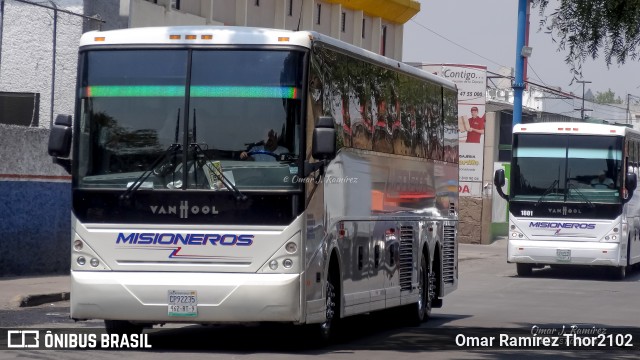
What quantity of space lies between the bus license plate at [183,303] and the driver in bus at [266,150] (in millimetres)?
1471

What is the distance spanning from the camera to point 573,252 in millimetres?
30219

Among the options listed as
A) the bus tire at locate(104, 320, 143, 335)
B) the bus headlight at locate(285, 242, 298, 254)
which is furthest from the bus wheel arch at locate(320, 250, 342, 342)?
the bus tire at locate(104, 320, 143, 335)

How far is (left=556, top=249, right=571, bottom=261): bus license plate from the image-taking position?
3023cm

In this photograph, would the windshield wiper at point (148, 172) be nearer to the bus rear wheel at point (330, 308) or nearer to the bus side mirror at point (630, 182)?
the bus rear wheel at point (330, 308)

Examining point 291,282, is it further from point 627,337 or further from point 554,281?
point 554,281

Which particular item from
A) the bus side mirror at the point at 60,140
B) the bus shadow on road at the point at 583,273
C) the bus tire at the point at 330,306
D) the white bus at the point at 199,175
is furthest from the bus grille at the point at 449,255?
the bus shadow on road at the point at 583,273

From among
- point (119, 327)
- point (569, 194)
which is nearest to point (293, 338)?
point (119, 327)

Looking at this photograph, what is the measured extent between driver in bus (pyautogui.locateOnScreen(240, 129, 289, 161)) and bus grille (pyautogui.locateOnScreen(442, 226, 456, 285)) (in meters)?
7.54

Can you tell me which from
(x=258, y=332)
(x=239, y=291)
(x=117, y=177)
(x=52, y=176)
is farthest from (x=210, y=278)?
(x=52, y=176)

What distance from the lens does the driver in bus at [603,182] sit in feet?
100

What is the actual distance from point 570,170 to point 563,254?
200cm

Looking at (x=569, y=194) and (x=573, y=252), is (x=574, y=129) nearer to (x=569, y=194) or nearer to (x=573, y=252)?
(x=569, y=194)

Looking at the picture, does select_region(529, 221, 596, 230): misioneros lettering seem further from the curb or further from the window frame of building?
the window frame of building

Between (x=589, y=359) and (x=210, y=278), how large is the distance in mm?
4155
